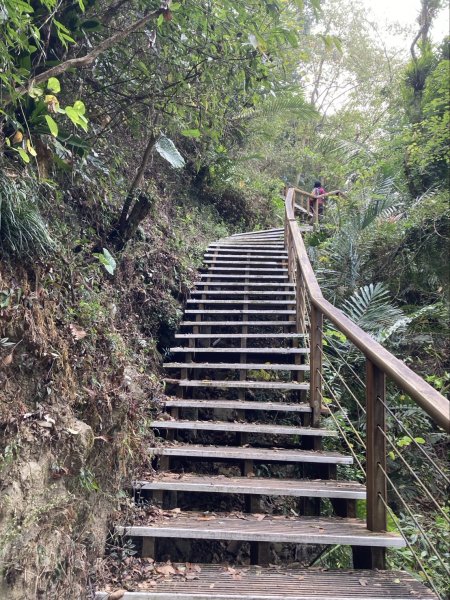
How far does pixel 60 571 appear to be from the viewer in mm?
1590

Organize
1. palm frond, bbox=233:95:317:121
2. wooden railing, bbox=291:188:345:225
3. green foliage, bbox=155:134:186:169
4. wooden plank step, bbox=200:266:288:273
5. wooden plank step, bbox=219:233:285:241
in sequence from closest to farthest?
green foliage, bbox=155:134:186:169 < wooden plank step, bbox=200:266:288:273 < wooden plank step, bbox=219:233:285:241 < palm frond, bbox=233:95:317:121 < wooden railing, bbox=291:188:345:225

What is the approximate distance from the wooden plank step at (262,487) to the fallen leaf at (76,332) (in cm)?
89

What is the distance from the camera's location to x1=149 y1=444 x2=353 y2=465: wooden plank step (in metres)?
2.46

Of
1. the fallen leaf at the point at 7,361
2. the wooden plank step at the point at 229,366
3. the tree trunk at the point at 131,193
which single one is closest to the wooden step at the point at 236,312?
the wooden plank step at the point at 229,366

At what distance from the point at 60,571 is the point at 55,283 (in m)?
1.33

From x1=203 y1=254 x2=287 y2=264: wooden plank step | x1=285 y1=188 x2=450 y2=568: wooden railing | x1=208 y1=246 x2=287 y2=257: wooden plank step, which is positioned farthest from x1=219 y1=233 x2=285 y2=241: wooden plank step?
x1=285 y1=188 x2=450 y2=568: wooden railing

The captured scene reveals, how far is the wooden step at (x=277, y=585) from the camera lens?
1614mm

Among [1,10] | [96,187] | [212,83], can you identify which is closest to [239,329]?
[96,187]

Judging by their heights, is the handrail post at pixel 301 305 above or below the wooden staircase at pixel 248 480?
above

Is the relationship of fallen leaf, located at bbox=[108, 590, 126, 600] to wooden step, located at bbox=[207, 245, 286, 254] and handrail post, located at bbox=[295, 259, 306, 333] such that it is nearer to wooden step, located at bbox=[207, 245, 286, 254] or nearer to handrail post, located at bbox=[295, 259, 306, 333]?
handrail post, located at bbox=[295, 259, 306, 333]

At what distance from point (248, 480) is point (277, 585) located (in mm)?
719

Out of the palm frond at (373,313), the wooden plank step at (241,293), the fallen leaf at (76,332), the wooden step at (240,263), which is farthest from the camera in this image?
the wooden step at (240,263)

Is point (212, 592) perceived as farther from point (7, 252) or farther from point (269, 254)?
point (269, 254)

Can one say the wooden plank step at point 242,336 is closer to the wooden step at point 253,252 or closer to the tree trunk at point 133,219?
the tree trunk at point 133,219
